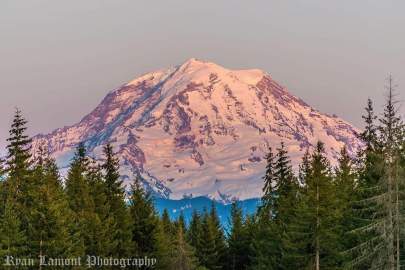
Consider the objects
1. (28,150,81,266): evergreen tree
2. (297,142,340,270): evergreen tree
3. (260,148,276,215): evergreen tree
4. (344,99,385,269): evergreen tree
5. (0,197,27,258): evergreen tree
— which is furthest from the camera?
(260,148,276,215): evergreen tree

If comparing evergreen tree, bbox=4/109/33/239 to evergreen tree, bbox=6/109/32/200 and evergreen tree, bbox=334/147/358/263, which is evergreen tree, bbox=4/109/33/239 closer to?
evergreen tree, bbox=6/109/32/200

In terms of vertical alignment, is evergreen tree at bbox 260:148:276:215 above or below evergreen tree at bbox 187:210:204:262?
above

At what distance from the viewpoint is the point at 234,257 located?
9181 cm

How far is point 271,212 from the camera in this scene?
235 feet

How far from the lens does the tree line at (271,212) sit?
3219 centimetres

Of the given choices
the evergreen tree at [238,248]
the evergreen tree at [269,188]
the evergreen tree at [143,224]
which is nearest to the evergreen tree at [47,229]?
the evergreen tree at [143,224]

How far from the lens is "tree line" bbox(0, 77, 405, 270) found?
3219 cm

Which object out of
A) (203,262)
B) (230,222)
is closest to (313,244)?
(203,262)

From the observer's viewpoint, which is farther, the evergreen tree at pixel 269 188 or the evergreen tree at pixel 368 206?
the evergreen tree at pixel 269 188


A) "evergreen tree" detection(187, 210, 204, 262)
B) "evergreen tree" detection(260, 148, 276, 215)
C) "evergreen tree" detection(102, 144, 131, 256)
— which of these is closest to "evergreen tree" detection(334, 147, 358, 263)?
"evergreen tree" detection(260, 148, 276, 215)

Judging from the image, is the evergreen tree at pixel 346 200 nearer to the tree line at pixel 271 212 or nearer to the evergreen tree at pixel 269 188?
the tree line at pixel 271 212

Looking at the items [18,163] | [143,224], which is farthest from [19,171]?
[143,224]

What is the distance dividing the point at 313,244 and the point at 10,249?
20.8 meters

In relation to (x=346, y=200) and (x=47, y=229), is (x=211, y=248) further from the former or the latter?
(x=47, y=229)
